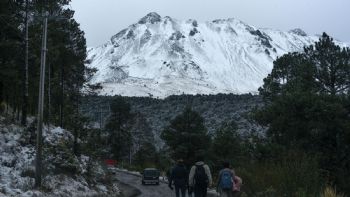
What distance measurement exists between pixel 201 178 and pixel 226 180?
3.11 ft

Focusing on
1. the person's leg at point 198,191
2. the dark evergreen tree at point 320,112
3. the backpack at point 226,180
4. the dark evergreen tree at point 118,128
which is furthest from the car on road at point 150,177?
the backpack at point 226,180

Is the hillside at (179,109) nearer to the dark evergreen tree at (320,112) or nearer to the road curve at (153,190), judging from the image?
the road curve at (153,190)

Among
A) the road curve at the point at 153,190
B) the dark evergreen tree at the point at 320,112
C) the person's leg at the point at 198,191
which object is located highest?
the dark evergreen tree at the point at 320,112

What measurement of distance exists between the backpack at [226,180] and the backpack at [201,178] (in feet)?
2.05

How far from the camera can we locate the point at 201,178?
57.5 feet

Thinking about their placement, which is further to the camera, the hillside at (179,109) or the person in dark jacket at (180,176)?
the hillside at (179,109)

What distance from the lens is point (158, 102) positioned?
17250 cm

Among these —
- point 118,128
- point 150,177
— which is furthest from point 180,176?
point 118,128

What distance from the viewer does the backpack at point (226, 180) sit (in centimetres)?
1684

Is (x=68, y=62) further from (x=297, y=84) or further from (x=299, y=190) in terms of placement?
(x=299, y=190)

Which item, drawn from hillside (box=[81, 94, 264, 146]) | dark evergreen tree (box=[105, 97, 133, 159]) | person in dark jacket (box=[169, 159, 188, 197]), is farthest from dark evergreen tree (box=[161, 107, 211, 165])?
hillside (box=[81, 94, 264, 146])

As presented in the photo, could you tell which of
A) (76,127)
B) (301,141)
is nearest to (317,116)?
(301,141)

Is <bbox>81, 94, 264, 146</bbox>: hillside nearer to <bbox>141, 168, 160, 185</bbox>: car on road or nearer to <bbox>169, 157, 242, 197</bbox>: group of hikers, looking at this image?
<bbox>141, 168, 160, 185</bbox>: car on road

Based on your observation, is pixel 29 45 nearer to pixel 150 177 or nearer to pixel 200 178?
pixel 200 178
